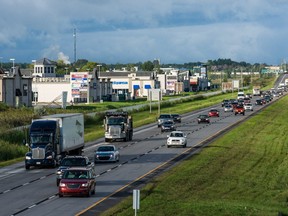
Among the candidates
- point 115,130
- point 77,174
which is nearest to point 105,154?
point 115,130

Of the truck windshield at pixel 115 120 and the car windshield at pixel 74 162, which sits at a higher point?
the car windshield at pixel 74 162

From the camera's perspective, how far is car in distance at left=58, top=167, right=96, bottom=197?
35531 mm

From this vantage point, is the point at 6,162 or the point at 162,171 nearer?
the point at 162,171

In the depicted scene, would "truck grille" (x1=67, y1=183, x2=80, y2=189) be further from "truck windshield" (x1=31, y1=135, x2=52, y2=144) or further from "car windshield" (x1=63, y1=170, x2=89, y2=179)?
"truck windshield" (x1=31, y1=135, x2=52, y2=144)

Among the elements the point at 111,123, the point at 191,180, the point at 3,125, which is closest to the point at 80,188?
the point at 191,180

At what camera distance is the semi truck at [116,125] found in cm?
7031

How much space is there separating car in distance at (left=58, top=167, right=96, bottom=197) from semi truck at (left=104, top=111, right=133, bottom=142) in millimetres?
34021

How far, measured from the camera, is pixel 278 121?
346 feet

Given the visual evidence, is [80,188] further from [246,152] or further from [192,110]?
[192,110]

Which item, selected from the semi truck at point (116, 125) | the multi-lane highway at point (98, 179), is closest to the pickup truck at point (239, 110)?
the multi-lane highway at point (98, 179)

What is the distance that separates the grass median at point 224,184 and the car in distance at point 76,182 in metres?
2.28

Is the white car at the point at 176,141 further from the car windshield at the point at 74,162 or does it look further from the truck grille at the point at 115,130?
the car windshield at the point at 74,162

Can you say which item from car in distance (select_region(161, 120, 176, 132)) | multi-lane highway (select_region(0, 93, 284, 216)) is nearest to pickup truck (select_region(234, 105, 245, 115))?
car in distance (select_region(161, 120, 176, 132))

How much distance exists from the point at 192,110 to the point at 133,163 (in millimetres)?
87281
